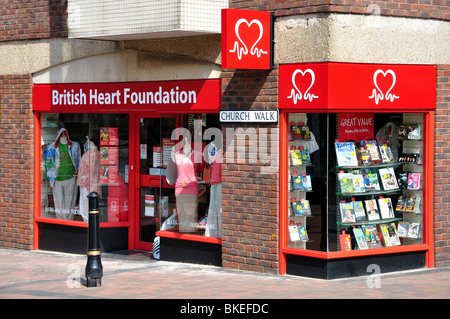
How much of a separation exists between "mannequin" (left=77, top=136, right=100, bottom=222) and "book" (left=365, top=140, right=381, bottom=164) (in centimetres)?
481

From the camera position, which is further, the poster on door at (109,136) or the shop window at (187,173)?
the poster on door at (109,136)

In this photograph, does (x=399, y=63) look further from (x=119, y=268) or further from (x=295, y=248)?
(x=119, y=268)

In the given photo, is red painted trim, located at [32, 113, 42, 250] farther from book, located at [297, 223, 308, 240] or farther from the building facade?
book, located at [297, 223, 308, 240]

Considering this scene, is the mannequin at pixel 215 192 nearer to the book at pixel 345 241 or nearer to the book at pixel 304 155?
the book at pixel 304 155

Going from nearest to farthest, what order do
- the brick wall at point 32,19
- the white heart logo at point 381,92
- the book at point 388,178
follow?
1. the white heart logo at point 381,92
2. the book at point 388,178
3. the brick wall at point 32,19

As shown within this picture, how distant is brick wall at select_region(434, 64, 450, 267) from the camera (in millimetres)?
10656

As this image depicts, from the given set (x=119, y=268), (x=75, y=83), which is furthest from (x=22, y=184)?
(x=119, y=268)

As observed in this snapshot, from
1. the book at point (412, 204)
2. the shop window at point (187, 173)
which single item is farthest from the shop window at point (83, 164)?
the book at point (412, 204)

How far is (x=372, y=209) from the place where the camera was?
10.6 meters

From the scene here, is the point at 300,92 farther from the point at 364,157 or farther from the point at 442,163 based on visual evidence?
the point at 442,163

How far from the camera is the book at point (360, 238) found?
10320 millimetres

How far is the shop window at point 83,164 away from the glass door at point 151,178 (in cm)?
29

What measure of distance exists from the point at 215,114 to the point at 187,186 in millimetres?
1250

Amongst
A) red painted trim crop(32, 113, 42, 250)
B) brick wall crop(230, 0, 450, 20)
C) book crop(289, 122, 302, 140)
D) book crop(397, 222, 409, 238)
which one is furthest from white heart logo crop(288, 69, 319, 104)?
red painted trim crop(32, 113, 42, 250)
